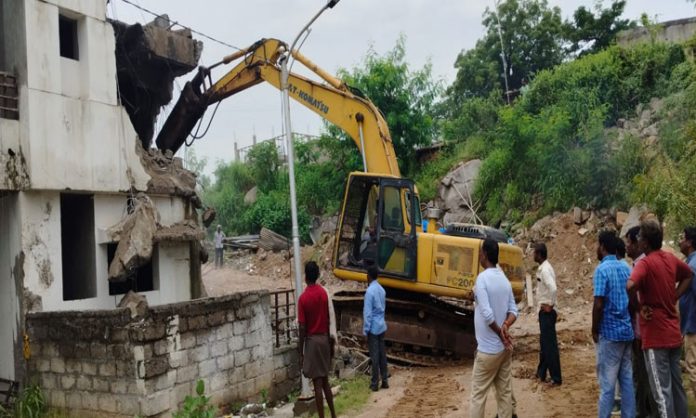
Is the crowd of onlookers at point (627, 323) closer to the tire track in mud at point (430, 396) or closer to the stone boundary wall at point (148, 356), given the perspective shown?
the tire track in mud at point (430, 396)

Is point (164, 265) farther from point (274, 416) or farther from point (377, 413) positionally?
point (377, 413)

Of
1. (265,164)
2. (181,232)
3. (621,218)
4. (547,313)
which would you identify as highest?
(265,164)

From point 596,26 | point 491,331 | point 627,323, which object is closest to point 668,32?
point 596,26

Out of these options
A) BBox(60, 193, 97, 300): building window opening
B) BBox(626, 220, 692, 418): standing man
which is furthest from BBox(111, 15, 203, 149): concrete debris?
BBox(626, 220, 692, 418): standing man

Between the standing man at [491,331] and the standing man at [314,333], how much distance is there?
6.36ft

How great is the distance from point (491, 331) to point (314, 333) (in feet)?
7.23

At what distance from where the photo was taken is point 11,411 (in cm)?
847

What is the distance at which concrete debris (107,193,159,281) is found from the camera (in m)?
10.1

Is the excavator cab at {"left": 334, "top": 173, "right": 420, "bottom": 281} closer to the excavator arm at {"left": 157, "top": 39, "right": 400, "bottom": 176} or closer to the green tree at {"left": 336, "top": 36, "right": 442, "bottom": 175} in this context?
the excavator arm at {"left": 157, "top": 39, "right": 400, "bottom": 176}

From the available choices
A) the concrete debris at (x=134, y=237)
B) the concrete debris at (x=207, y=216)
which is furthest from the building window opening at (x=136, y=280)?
the concrete debris at (x=207, y=216)

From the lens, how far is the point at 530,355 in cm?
1130

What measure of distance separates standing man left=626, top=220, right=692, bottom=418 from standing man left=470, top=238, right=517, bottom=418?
110 cm

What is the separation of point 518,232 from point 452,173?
4559 mm

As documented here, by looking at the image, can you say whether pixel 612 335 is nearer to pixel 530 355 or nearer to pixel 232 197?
pixel 530 355
